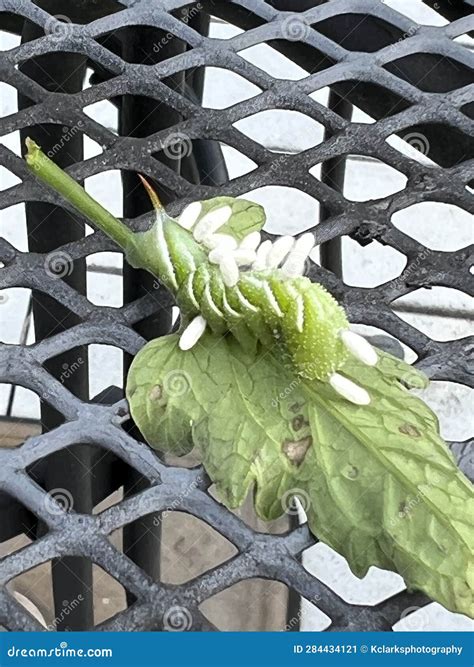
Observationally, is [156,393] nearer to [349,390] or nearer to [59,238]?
[349,390]

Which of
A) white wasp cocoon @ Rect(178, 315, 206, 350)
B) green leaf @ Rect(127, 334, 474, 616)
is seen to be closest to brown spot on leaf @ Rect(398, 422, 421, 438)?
green leaf @ Rect(127, 334, 474, 616)

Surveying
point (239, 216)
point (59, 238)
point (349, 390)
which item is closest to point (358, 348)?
point (349, 390)

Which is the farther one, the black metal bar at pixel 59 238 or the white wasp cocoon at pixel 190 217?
the black metal bar at pixel 59 238

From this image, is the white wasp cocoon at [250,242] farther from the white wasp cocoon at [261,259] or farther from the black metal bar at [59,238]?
the black metal bar at [59,238]

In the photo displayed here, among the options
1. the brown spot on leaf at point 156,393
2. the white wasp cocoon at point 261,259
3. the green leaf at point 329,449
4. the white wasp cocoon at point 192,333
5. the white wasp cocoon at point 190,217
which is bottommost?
the green leaf at point 329,449

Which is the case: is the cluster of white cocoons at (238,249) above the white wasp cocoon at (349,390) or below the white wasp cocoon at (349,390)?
above

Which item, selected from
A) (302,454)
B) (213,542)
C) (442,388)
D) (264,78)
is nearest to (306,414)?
(302,454)

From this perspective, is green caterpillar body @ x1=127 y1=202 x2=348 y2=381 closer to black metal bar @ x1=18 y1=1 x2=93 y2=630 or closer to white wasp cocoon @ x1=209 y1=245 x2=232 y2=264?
white wasp cocoon @ x1=209 y1=245 x2=232 y2=264

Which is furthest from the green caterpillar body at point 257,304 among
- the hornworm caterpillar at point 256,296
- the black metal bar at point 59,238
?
the black metal bar at point 59,238

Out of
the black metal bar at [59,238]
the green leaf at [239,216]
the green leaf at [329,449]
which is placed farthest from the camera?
the black metal bar at [59,238]
